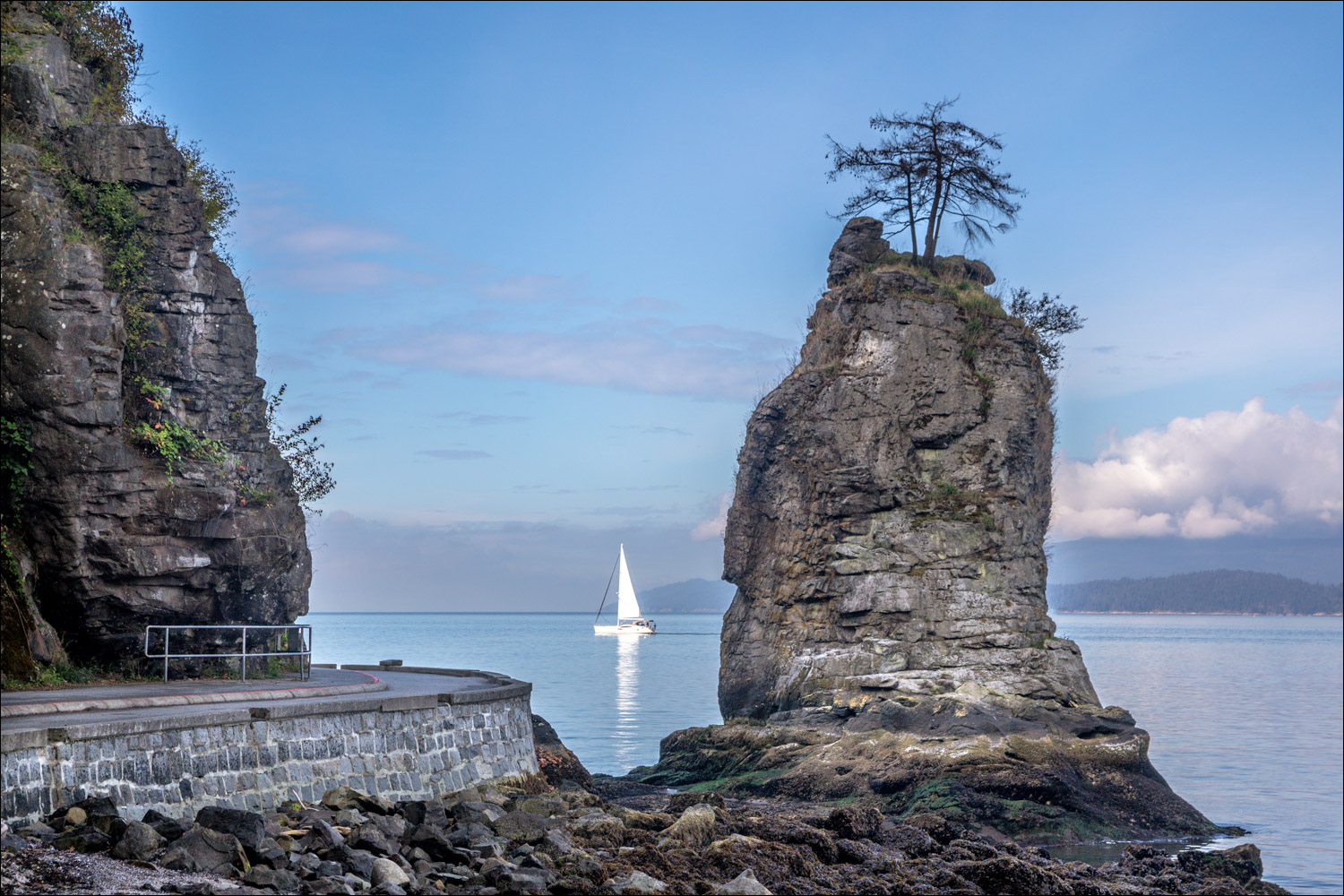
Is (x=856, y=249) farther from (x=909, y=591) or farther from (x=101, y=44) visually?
(x=101, y=44)

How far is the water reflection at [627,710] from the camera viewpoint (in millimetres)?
37094

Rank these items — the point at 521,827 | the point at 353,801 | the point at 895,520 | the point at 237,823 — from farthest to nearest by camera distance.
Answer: the point at 895,520 → the point at 353,801 → the point at 521,827 → the point at 237,823

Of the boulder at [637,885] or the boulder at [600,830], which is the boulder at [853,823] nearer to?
the boulder at [600,830]

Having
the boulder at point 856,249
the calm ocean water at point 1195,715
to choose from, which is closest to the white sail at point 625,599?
the calm ocean water at point 1195,715

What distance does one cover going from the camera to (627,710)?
51156mm

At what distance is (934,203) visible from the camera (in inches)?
1371

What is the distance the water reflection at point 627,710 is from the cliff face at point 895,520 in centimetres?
666

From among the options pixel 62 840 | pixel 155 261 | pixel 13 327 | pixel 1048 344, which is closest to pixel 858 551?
pixel 1048 344

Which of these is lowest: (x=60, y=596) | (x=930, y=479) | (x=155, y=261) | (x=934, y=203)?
(x=60, y=596)

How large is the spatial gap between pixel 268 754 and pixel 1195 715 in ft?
146

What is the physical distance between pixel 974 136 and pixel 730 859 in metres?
26.7

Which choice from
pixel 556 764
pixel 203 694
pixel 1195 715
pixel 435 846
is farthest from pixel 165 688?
pixel 1195 715

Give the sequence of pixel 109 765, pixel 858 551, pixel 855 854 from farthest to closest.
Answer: pixel 858 551 → pixel 855 854 → pixel 109 765

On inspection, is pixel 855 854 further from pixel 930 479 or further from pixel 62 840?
pixel 930 479
